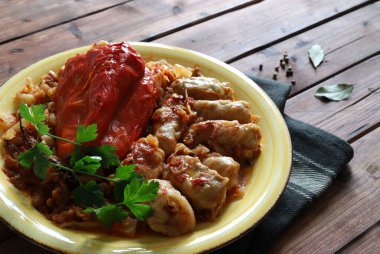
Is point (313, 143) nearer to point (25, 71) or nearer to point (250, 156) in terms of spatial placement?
point (250, 156)

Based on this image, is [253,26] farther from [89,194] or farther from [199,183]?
[89,194]

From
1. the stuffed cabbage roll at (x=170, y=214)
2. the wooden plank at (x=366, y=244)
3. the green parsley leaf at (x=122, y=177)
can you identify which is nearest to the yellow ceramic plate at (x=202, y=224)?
the stuffed cabbage roll at (x=170, y=214)

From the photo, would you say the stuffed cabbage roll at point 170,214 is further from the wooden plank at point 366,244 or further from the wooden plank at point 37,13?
the wooden plank at point 37,13

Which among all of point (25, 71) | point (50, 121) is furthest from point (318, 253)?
point (25, 71)

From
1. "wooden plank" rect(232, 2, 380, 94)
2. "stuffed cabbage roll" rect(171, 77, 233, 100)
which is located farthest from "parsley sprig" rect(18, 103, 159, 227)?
"wooden plank" rect(232, 2, 380, 94)

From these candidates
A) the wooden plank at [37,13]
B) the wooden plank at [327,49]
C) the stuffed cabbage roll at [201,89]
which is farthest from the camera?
the wooden plank at [37,13]
